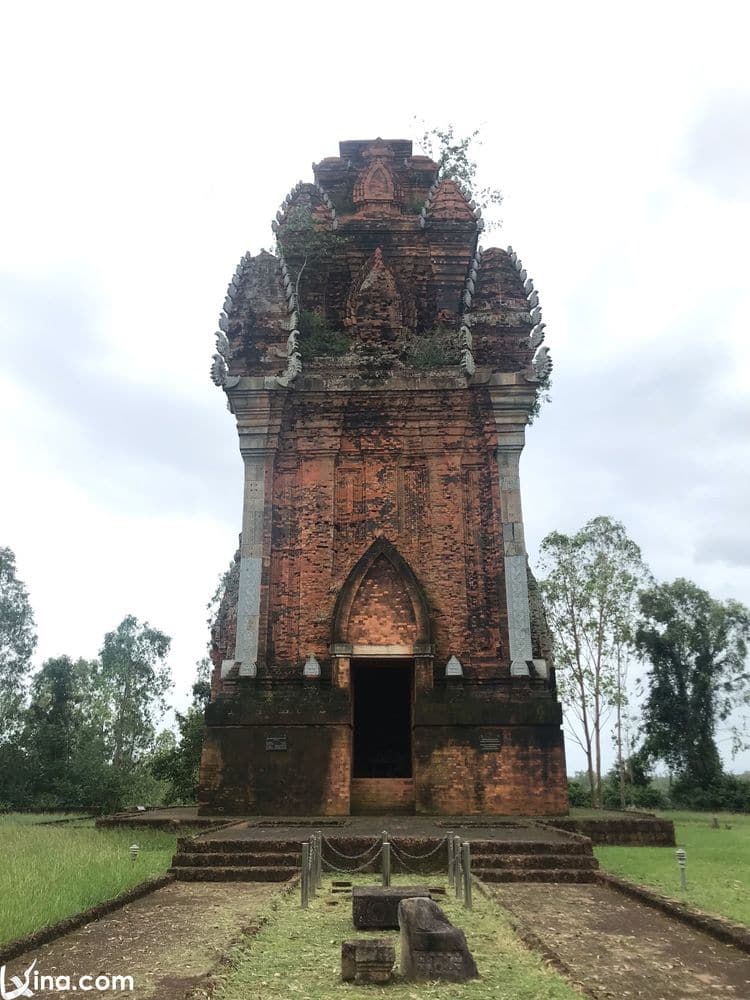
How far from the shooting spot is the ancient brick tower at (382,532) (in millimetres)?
13812

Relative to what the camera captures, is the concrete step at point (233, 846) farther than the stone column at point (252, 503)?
No

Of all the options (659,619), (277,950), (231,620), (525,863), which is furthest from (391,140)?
(659,619)

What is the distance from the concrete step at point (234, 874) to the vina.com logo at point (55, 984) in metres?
3.91

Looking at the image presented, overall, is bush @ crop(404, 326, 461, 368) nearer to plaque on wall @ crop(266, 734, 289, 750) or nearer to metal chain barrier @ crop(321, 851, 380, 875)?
plaque on wall @ crop(266, 734, 289, 750)

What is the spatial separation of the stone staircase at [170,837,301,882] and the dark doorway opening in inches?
326

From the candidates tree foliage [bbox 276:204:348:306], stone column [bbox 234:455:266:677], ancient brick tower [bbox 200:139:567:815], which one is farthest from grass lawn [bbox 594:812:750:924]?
tree foliage [bbox 276:204:348:306]

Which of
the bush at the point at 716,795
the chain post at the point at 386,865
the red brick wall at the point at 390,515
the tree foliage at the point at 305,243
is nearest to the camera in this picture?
the chain post at the point at 386,865

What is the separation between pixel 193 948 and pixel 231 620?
36.0 ft

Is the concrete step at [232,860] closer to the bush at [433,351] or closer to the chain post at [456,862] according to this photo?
the chain post at [456,862]

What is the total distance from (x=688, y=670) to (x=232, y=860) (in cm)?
2910

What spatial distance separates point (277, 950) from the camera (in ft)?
18.9

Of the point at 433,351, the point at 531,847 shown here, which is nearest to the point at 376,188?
the point at 433,351

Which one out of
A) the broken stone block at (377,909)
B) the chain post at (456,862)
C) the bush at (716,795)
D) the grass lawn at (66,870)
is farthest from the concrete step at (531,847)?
the bush at (716,795)

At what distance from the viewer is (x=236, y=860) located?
9188 millimetres
